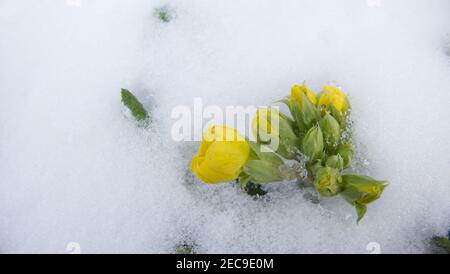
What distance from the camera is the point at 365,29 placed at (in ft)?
4.78

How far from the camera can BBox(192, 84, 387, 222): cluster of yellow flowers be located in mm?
1017

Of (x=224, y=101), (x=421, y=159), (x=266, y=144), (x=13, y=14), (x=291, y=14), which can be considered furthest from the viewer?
(x=13, y=14)

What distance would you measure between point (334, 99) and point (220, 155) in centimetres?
32

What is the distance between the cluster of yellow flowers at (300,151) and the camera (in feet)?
3.34

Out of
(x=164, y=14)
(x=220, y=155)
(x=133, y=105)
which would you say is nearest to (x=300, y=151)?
(x=220, y=155)

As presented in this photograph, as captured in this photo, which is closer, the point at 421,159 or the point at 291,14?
the point at 421,159

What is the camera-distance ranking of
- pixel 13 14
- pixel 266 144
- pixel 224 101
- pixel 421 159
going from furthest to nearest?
1. pixel 13 14
2. pixel 224 101
3. pixel 421 159
4. pixel 266 144

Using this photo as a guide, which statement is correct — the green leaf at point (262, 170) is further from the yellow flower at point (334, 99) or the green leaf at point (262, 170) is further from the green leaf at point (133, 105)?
the green leaf at point (133, 105)

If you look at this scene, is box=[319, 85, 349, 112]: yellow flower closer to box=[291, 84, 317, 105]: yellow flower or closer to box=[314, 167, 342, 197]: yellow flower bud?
box=[291, 84, 317, 105]: yellow flower

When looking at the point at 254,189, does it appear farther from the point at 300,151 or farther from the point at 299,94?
the point at 299,94
